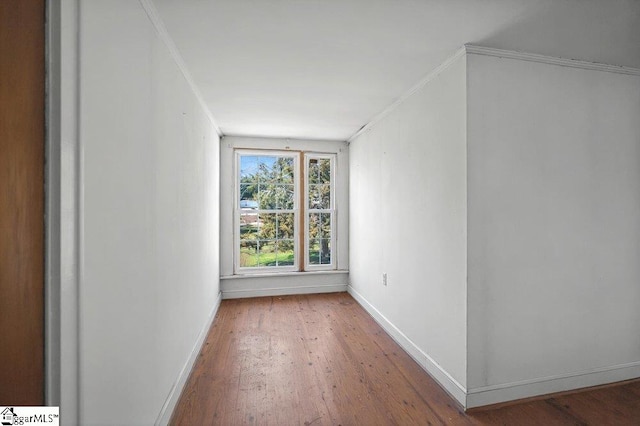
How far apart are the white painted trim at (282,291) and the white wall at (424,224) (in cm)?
103

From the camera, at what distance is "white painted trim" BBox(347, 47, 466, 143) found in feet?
6.64

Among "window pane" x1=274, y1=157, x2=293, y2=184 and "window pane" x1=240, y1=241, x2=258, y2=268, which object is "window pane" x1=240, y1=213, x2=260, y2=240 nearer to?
"window pane" x1=240, y1=241, x2=258, y2=268

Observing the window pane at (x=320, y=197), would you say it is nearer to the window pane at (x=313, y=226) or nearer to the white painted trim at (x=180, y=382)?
the window pane at (x=313, y=226)

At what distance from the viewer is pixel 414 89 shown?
255 centimetres

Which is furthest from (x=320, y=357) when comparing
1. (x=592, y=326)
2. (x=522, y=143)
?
(x=522, y=143)

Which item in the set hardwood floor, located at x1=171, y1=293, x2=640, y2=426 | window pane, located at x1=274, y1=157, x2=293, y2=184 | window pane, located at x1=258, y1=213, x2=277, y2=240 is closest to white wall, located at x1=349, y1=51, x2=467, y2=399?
hardwood floor, located at x1=171, y1=293, x2=640, y2=426

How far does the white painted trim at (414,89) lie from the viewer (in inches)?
79.7

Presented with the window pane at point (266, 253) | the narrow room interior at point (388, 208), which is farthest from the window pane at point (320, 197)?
the narrow room interior at point (388, 208)

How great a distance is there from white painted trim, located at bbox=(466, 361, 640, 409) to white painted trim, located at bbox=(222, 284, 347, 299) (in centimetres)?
277

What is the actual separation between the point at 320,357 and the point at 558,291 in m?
1.98

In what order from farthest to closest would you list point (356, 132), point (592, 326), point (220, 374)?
point (356, 132) → point (220, 374) → point (592, 326)

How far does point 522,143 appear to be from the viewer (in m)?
2.02

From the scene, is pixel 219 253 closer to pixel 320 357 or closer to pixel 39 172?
pixel 320 357

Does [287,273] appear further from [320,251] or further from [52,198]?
[52,198]
